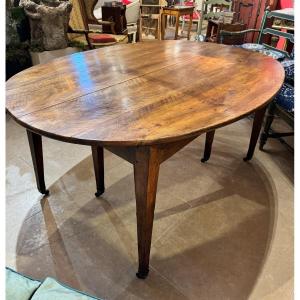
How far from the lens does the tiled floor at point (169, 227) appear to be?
128 centimetres

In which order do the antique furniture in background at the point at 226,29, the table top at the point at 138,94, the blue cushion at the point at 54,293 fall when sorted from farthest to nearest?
1. the antique furniture in background at the point at 226,29
2. the table top at the point at 138,94
3. the blue cushion at the point at 54,293

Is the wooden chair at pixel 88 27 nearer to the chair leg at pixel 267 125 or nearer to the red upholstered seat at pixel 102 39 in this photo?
the red upholstered seat at pixel 102 39

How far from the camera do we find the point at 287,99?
6.33ft

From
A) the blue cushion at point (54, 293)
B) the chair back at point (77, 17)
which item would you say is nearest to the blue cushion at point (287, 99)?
the blue cushion at point (54, 293)

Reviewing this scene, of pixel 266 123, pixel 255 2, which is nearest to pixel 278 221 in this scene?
pixel 266 123

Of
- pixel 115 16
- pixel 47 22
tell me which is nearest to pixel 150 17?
pixel 115 16

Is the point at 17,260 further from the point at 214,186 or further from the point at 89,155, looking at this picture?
the point at 214,186

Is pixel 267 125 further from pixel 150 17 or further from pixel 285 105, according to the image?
pixel 150 17

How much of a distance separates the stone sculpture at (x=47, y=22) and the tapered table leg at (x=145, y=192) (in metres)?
2.64

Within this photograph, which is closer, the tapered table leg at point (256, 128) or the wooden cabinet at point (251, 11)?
the tapered table leg at point (256, 128)

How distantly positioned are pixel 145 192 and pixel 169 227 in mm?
587

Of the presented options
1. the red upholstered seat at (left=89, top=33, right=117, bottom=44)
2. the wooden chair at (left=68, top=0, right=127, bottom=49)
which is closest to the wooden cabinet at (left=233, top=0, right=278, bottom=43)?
the wooden chair at (left=68, top=0, right=127, bottom=49)

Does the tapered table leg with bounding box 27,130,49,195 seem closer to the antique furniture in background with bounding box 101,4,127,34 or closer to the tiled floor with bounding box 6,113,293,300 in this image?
the tiled floor with bounding box 6,113,293,300

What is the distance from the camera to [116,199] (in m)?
1.74
